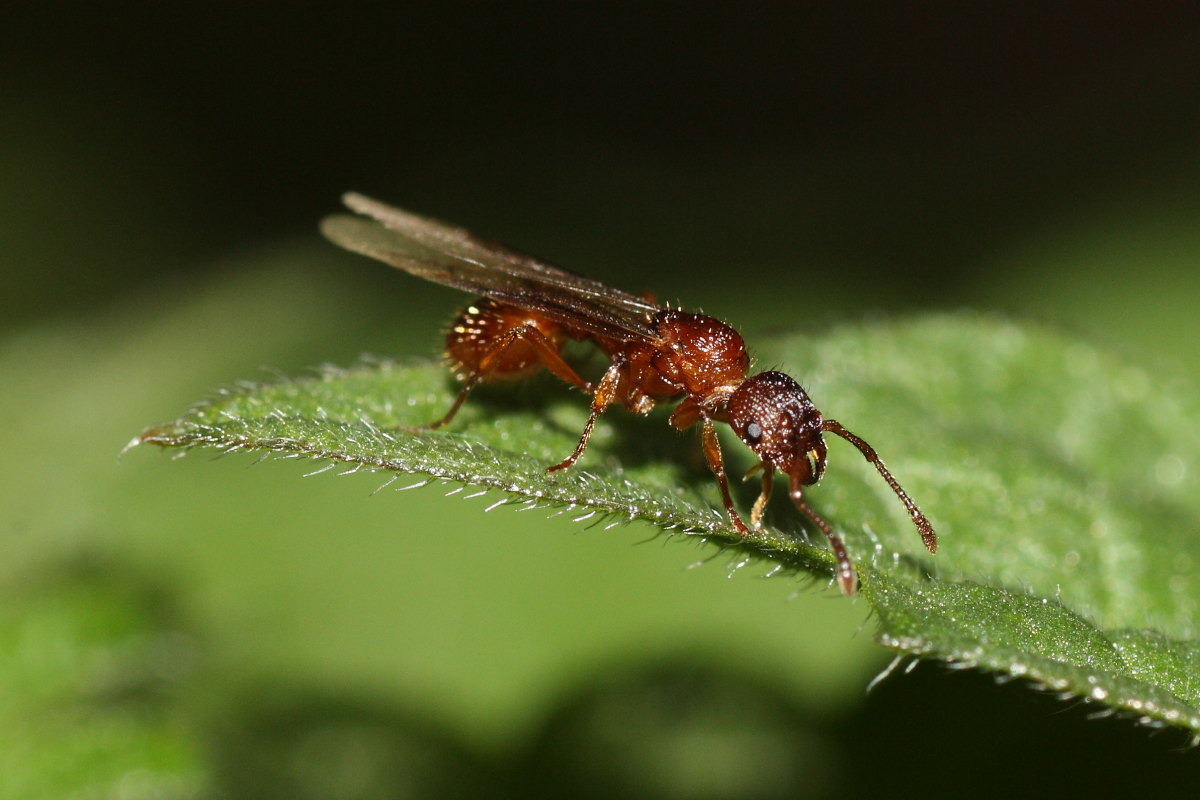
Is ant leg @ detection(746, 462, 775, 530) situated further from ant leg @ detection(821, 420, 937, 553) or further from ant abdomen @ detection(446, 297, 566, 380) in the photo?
ant abdomen @ detection(446, 297, 566, 380)

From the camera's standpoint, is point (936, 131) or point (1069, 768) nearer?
point (1069, 768)

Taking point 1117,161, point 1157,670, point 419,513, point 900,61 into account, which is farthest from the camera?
point 900,61

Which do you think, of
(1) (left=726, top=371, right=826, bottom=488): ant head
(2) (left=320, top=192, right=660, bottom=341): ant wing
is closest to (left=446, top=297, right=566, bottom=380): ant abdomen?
(2) (left=320, top=192, right=660, bottom=341): ant wing

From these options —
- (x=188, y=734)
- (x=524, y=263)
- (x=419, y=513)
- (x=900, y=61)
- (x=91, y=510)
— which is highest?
(x=900, y=61)

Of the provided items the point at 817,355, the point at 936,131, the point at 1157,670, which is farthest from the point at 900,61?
the point at 1157,670

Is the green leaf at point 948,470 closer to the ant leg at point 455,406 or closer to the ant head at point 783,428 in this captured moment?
the ant leg at point 455,406

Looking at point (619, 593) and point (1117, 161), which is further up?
point (1117, 161)

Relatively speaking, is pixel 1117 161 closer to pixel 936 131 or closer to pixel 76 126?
pixel 936 131

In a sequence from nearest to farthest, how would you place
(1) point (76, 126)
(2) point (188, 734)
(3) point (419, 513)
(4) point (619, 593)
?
(2) point (188, 734)
(4) point (619, 593)
(3) point (419, 513)
(1) point (76, 126)
